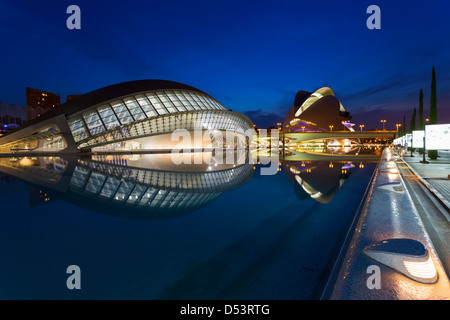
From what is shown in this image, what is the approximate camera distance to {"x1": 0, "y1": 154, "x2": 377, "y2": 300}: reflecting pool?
8.79 ft

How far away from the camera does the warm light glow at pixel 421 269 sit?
2.31 m

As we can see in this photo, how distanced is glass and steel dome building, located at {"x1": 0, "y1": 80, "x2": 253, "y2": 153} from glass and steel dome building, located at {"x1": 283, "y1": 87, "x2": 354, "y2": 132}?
166 feet

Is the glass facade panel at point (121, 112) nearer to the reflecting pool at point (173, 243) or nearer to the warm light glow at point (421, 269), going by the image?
the reflecting pool at point (173, 243)

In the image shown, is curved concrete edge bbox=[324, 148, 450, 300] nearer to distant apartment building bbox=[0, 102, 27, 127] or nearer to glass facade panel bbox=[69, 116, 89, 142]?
glass facade panel bbox=[69, 116, 89, 142]

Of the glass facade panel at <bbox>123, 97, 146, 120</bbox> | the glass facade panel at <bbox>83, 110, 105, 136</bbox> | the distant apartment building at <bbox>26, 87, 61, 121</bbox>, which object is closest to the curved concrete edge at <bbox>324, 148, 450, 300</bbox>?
the glass facade panel at <bbox>123, 97, 146, 120</bbox>

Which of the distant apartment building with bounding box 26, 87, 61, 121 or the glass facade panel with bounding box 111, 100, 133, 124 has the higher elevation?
the distant apartment building with bounding box 26, 87, 61, 121

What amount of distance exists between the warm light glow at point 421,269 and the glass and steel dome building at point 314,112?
8137cm

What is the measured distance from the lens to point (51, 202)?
6.75m

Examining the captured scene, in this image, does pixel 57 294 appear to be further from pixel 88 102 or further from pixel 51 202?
pixel 88 102

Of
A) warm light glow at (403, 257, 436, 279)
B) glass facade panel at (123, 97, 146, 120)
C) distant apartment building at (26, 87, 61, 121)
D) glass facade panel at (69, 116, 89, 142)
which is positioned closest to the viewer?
warm light glow at (403, 257, 436, 279)

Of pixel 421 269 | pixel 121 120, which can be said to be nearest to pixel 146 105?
pixel 121 120

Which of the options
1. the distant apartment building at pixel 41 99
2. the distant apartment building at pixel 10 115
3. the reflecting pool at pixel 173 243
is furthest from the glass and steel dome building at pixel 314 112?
the distant apartment building at pixel 41 99

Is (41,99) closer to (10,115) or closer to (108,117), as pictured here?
(10,115)
